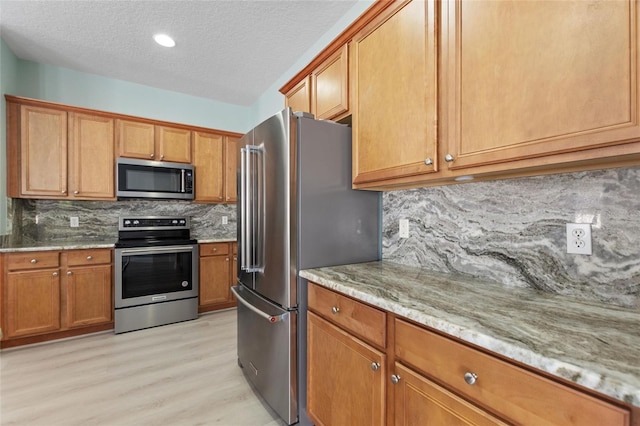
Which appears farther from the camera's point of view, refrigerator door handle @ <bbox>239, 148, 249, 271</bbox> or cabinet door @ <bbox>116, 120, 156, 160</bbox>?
cabinet door @ <bbox>116, 120, 156, 160</bbox>

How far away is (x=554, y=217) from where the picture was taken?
1138 millimetres

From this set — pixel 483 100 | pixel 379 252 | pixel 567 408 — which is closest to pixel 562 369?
pixel 567 408

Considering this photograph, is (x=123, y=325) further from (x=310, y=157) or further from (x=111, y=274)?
(x=310, y=157)

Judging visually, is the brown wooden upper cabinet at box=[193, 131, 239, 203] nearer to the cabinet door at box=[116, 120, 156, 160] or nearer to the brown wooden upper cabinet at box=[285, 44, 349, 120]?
the cabinet door at box=[116, 120, 156, 160]

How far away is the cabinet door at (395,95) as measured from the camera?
1261 mm

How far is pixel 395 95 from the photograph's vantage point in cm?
143

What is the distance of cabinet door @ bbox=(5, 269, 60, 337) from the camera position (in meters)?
2.55

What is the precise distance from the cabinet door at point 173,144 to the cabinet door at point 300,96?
1760 mm

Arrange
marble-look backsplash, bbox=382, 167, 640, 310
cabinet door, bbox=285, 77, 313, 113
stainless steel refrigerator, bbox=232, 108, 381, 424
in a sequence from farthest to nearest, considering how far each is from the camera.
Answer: cabinet door, bbox=285, 77, 313, 113
stainless steel refrigerator, bbox=232, 108, 381, 424
marble-look backsplash, bbox=382, 167, 640, 310

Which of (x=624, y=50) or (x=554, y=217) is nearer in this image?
(x=624, y=50)

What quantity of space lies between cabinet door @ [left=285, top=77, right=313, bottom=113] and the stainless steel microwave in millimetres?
1784

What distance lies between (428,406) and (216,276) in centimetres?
312

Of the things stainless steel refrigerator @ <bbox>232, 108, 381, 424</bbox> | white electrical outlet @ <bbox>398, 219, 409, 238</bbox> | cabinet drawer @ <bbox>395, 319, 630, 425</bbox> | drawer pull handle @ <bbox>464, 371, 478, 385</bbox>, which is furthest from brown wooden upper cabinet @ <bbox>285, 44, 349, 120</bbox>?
drawer pull handle @ <bbox>464, 371, 478, 385</bbox>

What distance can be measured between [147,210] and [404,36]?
3559mm
